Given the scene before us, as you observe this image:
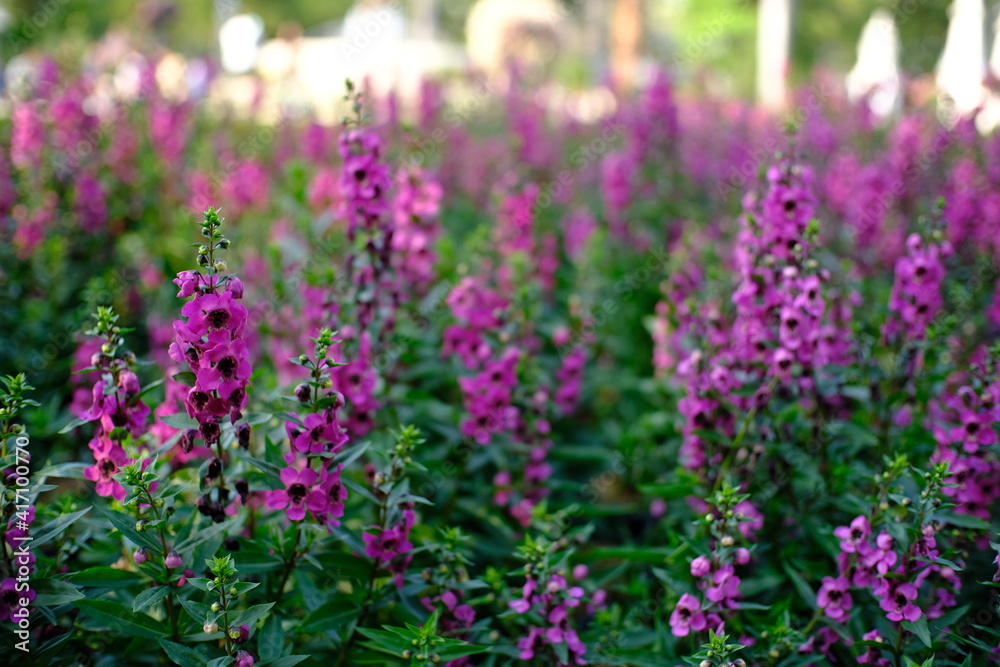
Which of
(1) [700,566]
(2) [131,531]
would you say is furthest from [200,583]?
(1) [700,566]

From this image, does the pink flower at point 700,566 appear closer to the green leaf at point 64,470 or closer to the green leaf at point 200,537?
the green leaf at point 200,537

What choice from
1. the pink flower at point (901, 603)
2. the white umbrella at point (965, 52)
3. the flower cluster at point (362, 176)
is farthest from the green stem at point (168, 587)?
the white umbrella at point (965, 52)

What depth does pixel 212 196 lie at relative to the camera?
16.4 ft

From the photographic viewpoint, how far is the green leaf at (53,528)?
1.97 m

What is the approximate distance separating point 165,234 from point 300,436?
4488 mm

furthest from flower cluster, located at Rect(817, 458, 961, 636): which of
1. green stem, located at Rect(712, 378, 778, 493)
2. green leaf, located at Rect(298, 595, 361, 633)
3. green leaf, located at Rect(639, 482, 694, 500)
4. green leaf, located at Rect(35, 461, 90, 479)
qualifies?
green leaf, located at Rect(35, 461, 90, 479)

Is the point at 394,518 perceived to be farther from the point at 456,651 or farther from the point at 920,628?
the point at 920,628

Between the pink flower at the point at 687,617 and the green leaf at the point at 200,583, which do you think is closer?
the green leaf at the point at 200,583

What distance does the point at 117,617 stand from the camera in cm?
205

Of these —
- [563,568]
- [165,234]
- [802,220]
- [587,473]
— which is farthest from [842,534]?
[165,234]

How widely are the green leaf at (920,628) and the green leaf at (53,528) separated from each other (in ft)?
7.42

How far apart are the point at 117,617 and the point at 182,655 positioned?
23cm

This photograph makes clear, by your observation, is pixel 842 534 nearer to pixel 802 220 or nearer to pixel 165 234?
pixel 802 220

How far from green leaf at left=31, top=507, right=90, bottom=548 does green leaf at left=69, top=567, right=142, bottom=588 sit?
16cm
